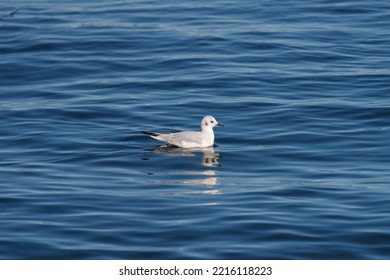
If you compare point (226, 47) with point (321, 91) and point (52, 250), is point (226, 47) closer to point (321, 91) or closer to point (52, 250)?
point (321, 91)

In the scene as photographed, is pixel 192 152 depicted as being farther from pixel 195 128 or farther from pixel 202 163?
pixel 195 128

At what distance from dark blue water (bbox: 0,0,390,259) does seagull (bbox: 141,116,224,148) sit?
8.1 inches

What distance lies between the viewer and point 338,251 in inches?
615

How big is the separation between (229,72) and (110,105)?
15.2 feet

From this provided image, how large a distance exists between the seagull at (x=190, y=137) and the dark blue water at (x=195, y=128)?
0.67ft

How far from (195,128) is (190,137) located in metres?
2.65

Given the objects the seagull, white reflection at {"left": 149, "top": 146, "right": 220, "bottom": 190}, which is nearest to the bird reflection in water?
white reflection at {"left": 149, "top": 146, "right": 220, "bottom": 190}

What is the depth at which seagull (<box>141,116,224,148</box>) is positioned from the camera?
2180cm

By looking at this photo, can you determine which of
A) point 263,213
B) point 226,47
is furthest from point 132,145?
point 226,47

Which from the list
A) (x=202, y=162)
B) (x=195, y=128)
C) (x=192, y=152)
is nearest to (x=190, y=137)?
(x=192, y=152)

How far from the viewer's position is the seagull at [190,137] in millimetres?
21797

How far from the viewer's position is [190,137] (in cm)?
2178

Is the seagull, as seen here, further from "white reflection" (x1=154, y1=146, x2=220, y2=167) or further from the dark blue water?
the dark blue water

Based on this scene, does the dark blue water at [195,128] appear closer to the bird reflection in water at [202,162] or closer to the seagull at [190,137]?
the bird reflection in water at [202,162]
